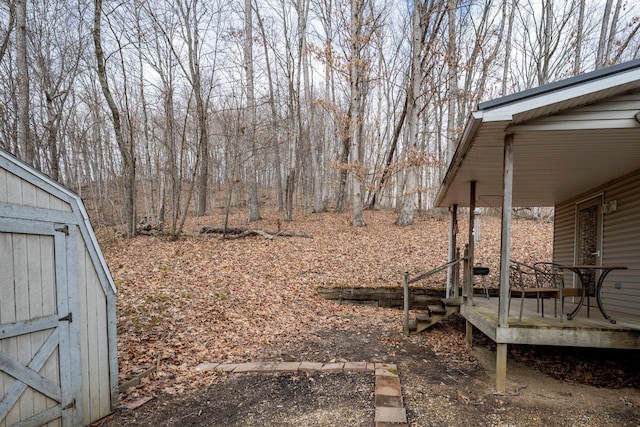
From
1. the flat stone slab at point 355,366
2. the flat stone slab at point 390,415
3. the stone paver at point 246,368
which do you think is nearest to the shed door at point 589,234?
the flat stone slab at point 355,366

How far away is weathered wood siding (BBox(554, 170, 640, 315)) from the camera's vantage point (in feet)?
18.3

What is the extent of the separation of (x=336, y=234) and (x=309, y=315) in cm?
635

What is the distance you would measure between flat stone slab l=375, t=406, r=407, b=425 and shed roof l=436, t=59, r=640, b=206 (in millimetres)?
3254

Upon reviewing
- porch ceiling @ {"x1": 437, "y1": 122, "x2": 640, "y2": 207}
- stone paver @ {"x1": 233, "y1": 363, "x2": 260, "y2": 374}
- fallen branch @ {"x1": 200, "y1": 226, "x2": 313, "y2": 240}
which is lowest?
stone paver @ {"x1": 233, "y1": 363, "x2": 260, "y2": 374}

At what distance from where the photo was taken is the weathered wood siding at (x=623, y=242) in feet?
18.3

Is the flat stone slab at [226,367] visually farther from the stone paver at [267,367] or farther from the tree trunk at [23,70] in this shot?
the tree trunk at [23,70]

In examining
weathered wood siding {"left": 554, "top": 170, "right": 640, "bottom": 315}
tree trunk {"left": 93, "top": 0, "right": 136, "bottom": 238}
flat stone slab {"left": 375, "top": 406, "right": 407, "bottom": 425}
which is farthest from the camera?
tree trunk {"left": 93, "top": 0, "right": 136, "bottom": 238}

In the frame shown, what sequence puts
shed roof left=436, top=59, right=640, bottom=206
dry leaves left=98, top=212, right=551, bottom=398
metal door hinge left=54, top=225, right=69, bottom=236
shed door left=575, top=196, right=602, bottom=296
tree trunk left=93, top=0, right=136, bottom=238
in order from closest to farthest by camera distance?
1. metal door hinge left=54, top=225, right=69, bottom=236
2. shed roof left=436, top=59, right=640, bottom=206
3. dry leaves left=98, top=212, right=551, bottom=398
4. shed door left=575, top=196, right=602, bottom=296
5. tree trunk left=93, top=0, right=136, bottom=238

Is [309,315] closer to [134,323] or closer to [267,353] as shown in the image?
[267,353]

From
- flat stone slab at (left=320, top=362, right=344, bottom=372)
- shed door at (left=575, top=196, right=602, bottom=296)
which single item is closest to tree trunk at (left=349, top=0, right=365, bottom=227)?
shed door at (left=575, top=196, right=602, bottom=296)

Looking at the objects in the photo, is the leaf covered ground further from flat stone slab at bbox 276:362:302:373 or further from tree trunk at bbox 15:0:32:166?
tree trunk at bbox 15:0:32:166

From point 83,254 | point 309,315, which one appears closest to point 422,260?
point 309,315

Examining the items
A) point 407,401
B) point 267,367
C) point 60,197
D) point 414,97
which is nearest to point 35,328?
point 60,197

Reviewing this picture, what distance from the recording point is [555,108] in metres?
3.79
